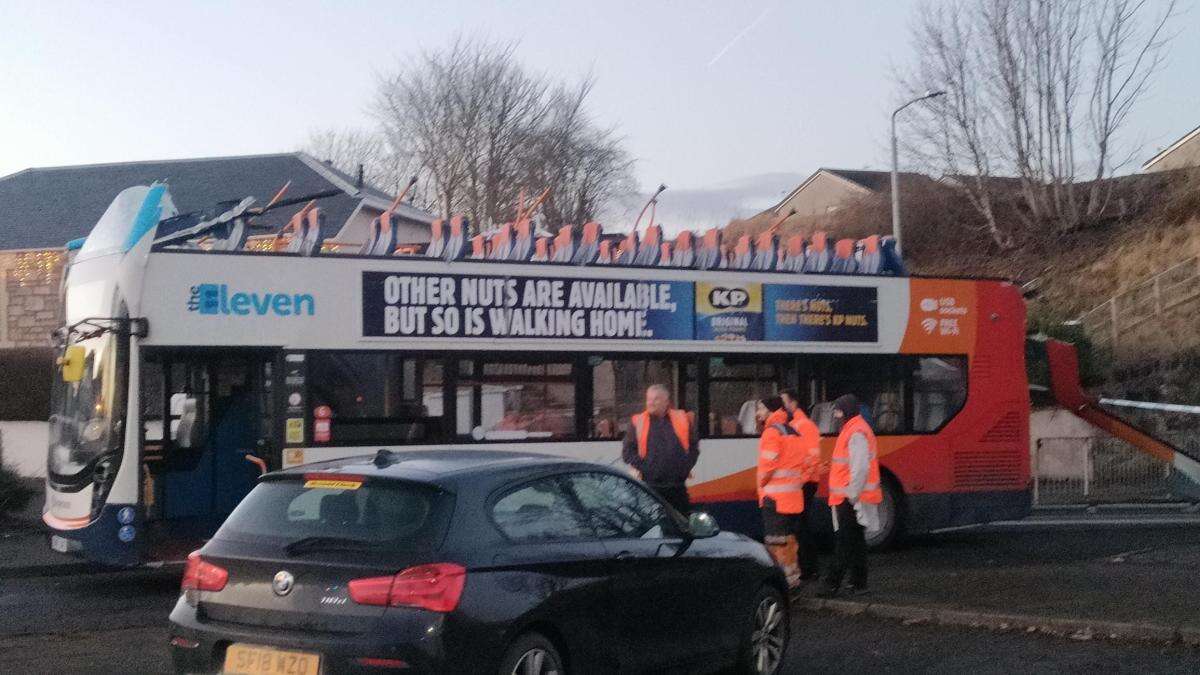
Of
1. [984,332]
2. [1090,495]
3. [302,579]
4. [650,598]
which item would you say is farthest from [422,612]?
[1090,495]

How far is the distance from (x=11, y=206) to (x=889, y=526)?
26.0 m

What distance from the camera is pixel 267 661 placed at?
21.0 ft

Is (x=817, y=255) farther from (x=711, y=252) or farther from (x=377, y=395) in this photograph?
(x=377, y=395)

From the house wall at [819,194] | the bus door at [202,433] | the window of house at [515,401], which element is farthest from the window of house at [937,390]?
the house wall at [819,194]

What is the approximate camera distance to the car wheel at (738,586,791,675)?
8469 millimetres

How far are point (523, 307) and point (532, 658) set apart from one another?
7.70 meters

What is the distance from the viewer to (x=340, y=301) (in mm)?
13250

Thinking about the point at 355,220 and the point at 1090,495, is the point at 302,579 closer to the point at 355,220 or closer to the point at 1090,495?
the point at 1090,495

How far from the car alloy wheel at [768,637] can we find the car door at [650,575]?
19.4 inches

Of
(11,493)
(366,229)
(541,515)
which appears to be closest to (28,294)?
(366,229)

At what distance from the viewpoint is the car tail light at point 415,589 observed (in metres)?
6.24

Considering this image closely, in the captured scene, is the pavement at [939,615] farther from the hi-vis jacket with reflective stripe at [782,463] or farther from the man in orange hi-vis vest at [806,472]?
the hi-vis jacket with reflective stripe at [782,463]

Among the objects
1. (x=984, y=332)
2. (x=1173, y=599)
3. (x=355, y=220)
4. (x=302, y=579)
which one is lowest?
(x=1173, y=599)

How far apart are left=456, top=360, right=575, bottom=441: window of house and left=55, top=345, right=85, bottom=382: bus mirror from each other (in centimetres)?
344
